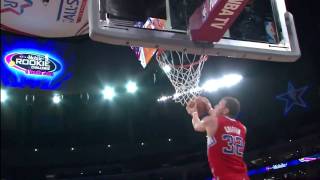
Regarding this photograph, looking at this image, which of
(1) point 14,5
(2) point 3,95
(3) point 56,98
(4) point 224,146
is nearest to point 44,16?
(1) point 14,5

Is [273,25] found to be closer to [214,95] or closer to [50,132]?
[214,95]

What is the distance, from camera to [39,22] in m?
5.07

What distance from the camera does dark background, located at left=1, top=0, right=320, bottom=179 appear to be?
446 inches

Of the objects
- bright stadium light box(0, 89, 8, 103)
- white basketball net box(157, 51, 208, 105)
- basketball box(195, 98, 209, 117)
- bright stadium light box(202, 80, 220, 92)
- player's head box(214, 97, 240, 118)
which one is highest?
bright stadium light box(0, 89, 8, 103)

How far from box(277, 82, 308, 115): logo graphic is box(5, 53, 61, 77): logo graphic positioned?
20.9ft

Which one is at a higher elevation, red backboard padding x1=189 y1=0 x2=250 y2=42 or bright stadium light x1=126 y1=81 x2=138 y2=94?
bright stadium light x1=126 y1=81 x2=138 y2=94

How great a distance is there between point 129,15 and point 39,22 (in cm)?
204

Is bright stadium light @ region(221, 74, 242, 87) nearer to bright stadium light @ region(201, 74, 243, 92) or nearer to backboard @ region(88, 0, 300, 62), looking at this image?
bright stadium light @ region(201, 74, 243, 92)

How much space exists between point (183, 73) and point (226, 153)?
1.50 metres

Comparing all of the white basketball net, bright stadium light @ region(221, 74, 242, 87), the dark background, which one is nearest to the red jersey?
the white basketball net

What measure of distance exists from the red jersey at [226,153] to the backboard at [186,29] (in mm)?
696

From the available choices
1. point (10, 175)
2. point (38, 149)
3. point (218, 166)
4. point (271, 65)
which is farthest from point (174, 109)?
point (218, 166)

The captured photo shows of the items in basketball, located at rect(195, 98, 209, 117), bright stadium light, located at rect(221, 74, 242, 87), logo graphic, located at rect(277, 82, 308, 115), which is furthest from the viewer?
bright stadium light, located at rect(221, 74, 242, 87)

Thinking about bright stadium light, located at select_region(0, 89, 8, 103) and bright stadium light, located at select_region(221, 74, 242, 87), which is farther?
bright stadium light, located at select_region(221, 74, 242, 87)
